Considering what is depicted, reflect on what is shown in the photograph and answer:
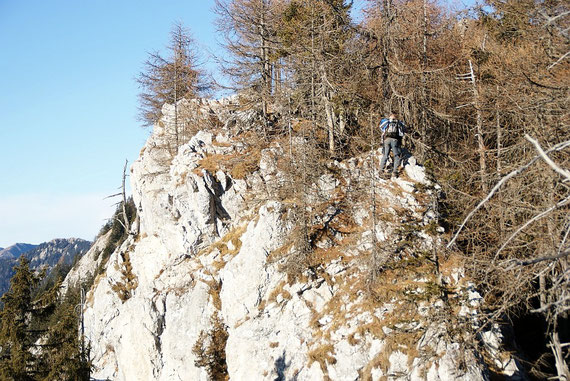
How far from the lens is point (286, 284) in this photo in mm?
14328

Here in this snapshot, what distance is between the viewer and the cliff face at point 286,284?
451 inches

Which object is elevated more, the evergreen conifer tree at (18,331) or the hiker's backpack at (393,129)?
the hiker's backpack at (393,129)

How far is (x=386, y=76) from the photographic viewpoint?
57.8 feet

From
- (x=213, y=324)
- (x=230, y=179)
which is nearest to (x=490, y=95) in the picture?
(x=230, y=179)

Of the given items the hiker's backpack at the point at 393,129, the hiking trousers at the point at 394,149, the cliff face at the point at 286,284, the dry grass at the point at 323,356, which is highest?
the hiker's backpack at the point at 393,129

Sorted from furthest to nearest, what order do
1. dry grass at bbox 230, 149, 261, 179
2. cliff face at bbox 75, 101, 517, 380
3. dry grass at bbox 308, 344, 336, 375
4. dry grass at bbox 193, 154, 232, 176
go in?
1. dry grass at bbox 193, 154, 232, 176
2. dry grass at bbox 230, 149, 261, 179
3. dry grass at bbox 308, 344, 336, 375
4. cliff face at bbox 75, 101, 517, 380

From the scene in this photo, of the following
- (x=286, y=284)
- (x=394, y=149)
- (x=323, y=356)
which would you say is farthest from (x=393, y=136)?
(x=323, y=356)

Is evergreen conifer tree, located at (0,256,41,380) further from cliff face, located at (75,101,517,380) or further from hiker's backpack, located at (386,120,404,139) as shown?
hiker's backpack, located at (386,120,404,139)

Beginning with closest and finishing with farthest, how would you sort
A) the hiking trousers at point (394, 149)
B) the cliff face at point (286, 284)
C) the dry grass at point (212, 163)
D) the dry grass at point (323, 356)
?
the cliff face at point (286, 284) → the dry grass at point (323, 356) → the hiking trousers at point (394, 149) → the dry grass at point (212, 163)

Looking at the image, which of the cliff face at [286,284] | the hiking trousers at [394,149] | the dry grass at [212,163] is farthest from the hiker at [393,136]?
the dry grass at [212,163]

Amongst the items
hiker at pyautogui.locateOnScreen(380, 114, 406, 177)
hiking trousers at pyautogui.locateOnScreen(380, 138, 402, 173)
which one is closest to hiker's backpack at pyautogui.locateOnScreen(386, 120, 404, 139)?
hiker at pyautogui.locateOnScreen(380, 114, 406, 177)

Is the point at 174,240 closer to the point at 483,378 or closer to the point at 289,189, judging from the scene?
the point at 289,189

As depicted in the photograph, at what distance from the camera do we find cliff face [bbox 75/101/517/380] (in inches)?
451

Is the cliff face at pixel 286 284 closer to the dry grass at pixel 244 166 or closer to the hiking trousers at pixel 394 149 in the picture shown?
the dry grass at pixel 244 166
